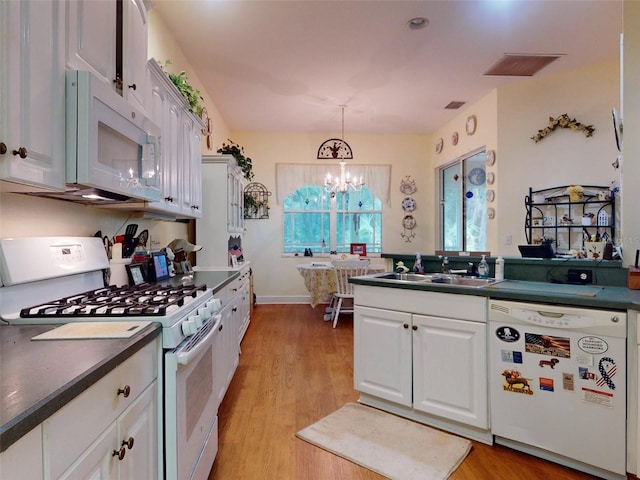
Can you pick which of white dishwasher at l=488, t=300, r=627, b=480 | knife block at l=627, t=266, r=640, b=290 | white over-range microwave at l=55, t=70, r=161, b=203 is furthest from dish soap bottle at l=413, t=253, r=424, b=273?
white over-range microwave at l=55, t=70, r=161, b=203

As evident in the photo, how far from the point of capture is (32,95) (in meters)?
1.05

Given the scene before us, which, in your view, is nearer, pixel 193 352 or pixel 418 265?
pixel 193 352

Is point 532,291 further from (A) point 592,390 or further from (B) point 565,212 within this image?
(B) point 565,212

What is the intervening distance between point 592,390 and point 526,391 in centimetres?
29

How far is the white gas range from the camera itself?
1271 millimetres

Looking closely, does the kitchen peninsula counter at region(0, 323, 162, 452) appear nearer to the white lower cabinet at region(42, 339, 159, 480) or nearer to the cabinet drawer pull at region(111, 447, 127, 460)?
the white lower cabinet at region(42, 339, 159, 480)

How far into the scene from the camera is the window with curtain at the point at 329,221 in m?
6.16

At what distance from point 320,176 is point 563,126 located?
352 cm

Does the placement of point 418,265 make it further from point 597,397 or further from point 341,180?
point 341,180

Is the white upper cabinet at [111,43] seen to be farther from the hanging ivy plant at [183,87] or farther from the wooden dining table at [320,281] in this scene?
the wooden dining table at [320,281]

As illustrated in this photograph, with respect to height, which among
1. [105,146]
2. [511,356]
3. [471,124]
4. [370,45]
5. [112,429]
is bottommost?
[511,356]

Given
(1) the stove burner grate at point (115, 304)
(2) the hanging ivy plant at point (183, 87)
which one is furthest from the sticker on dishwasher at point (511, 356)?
(2) the hanging ivy plant at point (183, 87)

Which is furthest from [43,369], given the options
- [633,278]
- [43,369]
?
[633,278]

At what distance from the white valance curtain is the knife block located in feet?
14.5
